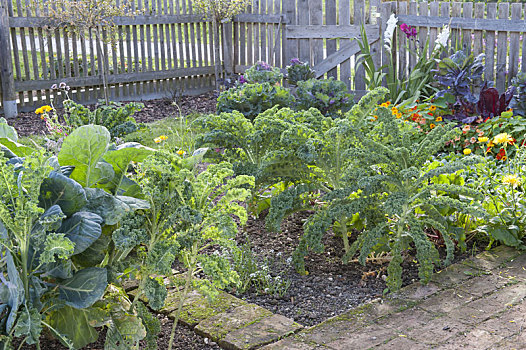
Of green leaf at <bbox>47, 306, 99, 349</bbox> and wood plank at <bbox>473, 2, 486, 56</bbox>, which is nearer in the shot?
green leaf at <bbox>47, 306, 99, 349</bbox>

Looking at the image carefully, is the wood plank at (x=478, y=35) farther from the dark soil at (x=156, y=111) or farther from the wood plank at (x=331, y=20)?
the dark soil at (x=156, y=111)

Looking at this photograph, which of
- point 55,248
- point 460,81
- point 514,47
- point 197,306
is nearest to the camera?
point 55,248

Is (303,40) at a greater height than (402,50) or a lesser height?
greater

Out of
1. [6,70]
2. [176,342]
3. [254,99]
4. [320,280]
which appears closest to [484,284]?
[320,280]

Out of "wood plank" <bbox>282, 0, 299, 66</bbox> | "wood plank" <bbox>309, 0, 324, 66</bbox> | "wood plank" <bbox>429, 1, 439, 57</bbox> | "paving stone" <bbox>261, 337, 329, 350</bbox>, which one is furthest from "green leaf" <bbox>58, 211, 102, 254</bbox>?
"wood plank" <bbox>282, 0, 299, 66</bbox>

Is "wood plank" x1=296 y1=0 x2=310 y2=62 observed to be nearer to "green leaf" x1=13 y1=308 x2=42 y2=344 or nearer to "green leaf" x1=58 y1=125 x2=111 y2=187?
"green leaf" x1=58 y1=125 x2=111 y2=187

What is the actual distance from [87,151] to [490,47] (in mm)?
5729

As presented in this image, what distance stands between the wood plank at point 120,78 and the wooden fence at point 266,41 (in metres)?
0.02

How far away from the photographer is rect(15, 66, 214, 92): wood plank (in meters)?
8.70

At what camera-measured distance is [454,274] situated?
3465mm

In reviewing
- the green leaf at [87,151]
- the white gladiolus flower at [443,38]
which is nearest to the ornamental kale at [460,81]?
the white gladiolus flower at [443,38]

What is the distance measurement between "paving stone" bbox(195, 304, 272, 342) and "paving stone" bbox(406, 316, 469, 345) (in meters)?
0.74

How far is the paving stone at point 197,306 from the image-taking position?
3.02 metres

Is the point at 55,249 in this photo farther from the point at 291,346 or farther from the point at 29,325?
the point at 291,346
